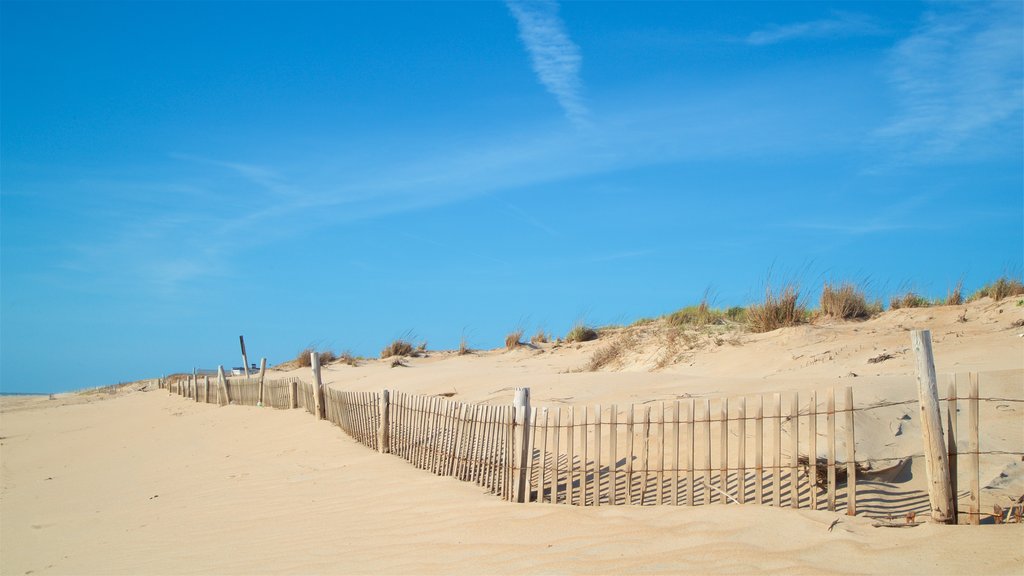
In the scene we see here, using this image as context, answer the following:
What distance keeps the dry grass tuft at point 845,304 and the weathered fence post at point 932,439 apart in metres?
10.4

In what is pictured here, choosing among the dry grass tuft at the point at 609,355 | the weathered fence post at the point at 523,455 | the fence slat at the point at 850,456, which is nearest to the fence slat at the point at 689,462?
the fence slat at the point at 850,456

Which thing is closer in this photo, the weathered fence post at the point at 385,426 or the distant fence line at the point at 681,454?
the distant fence line at the point at 681,454

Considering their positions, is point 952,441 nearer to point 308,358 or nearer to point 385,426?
point 385,426

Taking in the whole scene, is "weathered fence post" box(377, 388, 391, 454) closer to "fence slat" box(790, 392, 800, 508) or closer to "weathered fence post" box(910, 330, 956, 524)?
"fence slat" box(790, 392, 800, 508)

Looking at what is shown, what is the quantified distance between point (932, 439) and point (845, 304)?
10662mm

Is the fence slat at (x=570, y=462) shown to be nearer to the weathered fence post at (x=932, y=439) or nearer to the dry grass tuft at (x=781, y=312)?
the weathered fence post at (x=932, y=439)

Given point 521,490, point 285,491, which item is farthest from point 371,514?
point 285,491

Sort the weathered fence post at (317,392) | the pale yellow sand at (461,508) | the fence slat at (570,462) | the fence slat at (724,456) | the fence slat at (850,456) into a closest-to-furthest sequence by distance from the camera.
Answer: the pale yellow sand at (461,508), the fence slat at (850,456), the fence slat at (724,456), the fence slat at (570,462), the weathered fence post at (317,392)

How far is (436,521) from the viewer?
7129 mm

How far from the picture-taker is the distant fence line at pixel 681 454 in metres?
5.88

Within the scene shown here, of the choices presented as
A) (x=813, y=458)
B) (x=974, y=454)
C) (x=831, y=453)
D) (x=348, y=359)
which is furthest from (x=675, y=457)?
(x=348, y=359)

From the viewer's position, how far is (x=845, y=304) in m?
15.4

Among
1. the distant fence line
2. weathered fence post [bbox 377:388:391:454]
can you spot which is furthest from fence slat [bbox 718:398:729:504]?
weathered fence post [bbox 377:388:391:454]

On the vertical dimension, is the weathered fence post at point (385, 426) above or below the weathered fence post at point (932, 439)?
below
